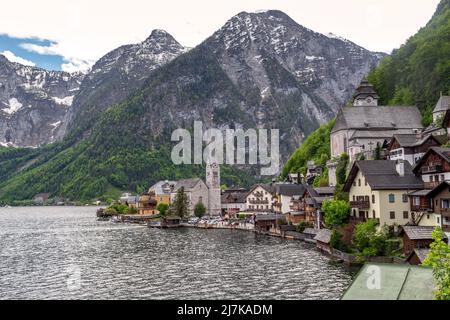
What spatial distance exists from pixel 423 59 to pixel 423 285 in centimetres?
12125

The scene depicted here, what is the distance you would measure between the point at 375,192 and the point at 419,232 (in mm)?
13384

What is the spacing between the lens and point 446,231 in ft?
179

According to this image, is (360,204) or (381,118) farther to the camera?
(381,118)

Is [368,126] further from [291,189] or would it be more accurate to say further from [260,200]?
[260,200]

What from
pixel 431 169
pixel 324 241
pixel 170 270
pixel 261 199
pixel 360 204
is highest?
pixel 431 169

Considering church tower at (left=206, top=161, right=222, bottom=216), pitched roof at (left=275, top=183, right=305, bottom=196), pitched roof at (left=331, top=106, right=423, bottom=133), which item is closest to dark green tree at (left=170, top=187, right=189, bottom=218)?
church tower at (left=206, top=161, right=222, bottom=216)

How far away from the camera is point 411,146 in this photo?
7588 cm

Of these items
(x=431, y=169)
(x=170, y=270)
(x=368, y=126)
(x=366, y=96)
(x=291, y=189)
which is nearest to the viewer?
(x=170, y=270)

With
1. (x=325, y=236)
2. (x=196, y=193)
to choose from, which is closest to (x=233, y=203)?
(x=196, y=193)

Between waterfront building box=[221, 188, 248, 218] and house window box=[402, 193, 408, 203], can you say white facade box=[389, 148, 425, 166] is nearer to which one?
house window box=[402, 193, 408, 203]

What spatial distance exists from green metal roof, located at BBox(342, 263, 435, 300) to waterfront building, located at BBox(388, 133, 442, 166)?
55.3 meters

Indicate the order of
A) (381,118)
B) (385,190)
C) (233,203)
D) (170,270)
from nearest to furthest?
(170,270)
(385,190)
(381,118)
(233,203)
